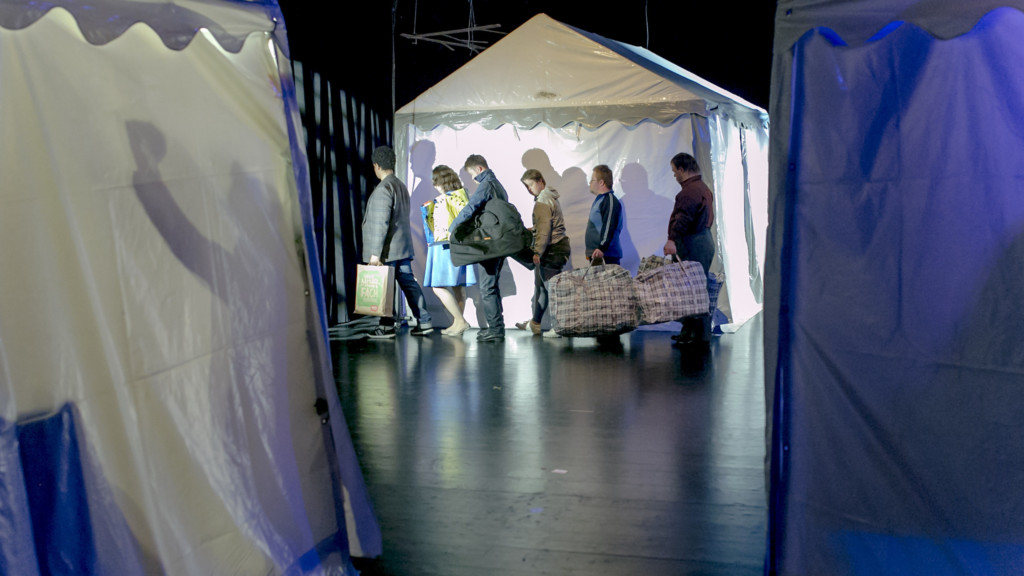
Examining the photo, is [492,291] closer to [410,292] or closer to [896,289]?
[410,292]

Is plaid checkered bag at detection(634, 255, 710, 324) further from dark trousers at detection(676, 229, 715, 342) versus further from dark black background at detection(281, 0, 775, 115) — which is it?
dark black background at detection(281, 0, 775, 115)

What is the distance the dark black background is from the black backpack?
149 inches

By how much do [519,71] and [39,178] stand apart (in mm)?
6659

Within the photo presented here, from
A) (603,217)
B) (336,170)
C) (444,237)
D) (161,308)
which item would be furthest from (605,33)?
(161,308)

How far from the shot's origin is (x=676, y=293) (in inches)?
264

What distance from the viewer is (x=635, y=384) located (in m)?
5.25

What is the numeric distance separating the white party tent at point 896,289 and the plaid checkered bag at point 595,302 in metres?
4.37

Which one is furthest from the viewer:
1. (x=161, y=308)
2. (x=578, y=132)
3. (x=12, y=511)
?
(x=578, y=132)

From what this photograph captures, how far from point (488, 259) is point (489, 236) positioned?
0.66 ft

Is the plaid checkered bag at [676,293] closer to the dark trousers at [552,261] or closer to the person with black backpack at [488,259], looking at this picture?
the dark trousers at [552,261]

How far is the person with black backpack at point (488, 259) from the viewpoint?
7012 mm

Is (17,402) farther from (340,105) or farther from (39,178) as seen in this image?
(340,105)

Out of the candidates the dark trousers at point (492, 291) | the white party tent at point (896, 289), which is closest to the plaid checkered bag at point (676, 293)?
the dark trousers at point (492, 291)

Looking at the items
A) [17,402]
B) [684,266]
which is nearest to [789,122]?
[17,402]
